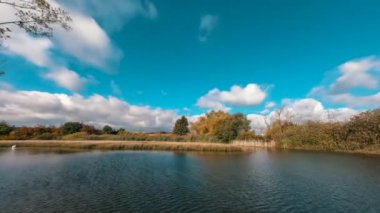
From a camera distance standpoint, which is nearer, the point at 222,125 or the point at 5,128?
the point at 222,125

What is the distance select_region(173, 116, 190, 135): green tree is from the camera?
10181cm

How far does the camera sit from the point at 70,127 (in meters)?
86.7

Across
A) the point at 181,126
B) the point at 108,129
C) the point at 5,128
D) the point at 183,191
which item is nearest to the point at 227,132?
the point at 181,126

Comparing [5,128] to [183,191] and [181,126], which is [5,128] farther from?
[183,191]

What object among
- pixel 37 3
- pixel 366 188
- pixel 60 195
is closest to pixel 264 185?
pixel 366 188

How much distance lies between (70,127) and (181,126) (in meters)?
42.2

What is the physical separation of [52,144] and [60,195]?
43523 millimetres

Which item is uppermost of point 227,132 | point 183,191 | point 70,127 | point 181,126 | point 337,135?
point 181,126

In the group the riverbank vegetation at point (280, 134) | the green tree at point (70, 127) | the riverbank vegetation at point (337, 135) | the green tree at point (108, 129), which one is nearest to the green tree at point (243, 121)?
the riverbank vegetation at point (280, 134)

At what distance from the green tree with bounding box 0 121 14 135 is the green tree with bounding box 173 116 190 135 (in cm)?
5824

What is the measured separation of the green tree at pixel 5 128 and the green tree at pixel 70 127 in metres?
15.7

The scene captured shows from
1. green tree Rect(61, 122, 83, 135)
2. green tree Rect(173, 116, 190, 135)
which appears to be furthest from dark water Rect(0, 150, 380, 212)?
green tree Rect(173, 116, 190, 135)

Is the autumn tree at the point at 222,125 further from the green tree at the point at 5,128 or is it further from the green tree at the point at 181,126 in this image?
the green tree at the point at 5,128

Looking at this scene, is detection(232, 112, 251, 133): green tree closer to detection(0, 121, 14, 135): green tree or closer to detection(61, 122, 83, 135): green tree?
detection(61, 122, 83, 135): green tree
